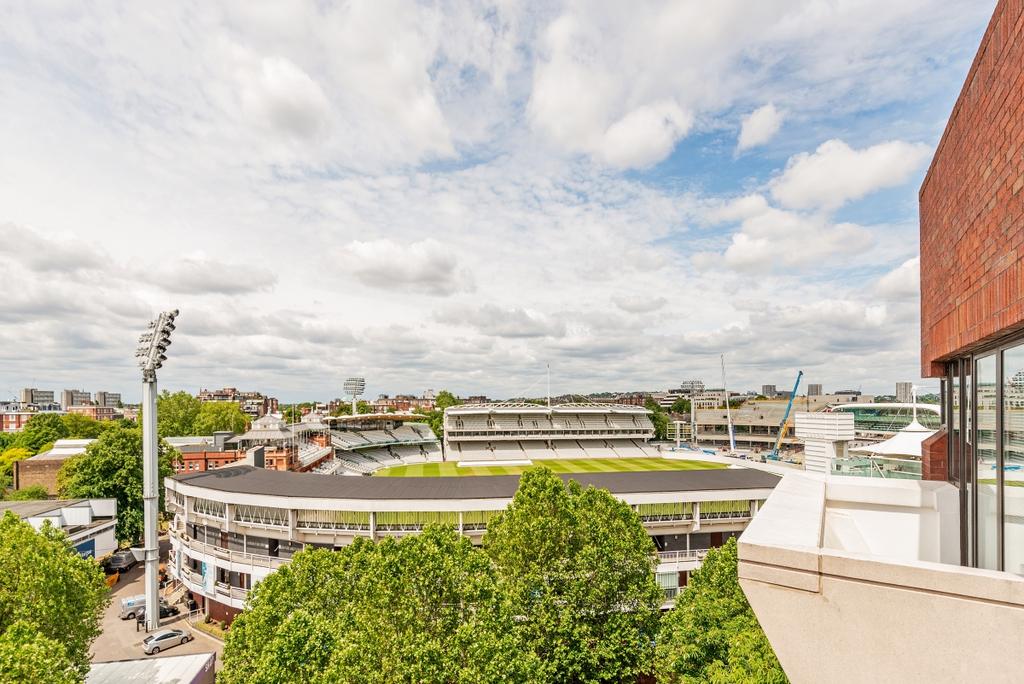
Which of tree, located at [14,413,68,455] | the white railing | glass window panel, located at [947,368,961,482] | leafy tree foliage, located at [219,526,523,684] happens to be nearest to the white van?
leafy tree foliage, located at [219,526,523,684]

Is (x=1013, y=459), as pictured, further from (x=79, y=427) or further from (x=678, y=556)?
(x=79, y=427)

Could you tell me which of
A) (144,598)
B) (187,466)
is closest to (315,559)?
(144,598)

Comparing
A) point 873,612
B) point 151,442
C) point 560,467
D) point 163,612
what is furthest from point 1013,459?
point 560,467

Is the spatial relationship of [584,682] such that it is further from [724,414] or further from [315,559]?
[724,414]

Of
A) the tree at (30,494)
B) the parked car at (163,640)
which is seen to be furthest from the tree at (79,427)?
the parked car at (163,640)

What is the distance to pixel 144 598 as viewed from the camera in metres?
34.9

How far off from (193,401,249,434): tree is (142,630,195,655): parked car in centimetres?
8167

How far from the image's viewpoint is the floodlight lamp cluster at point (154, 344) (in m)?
37.2

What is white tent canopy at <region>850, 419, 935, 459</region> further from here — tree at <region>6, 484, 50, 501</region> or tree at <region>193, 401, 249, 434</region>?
tree at <region>193, 401, 249, 434</region>

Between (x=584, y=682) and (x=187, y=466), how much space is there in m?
56.8

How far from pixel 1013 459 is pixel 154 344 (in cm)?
4515

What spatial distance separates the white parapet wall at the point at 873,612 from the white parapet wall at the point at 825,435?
3648cm

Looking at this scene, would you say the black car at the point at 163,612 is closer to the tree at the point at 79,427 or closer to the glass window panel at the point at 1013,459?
the glass window panel at the point at 1013,459

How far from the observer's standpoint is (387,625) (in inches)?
659
